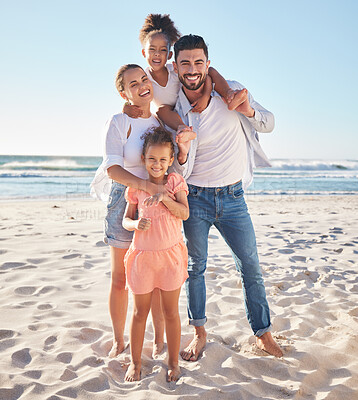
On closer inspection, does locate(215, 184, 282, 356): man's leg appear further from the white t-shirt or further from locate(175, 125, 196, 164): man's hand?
locate(175, 125, 196, 164): man's hand

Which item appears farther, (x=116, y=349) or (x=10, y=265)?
(x=10, y=265)

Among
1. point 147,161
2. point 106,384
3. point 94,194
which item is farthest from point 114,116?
point 106,384

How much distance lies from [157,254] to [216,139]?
95 centimetres

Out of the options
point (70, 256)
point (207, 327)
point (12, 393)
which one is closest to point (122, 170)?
point (12, 393)

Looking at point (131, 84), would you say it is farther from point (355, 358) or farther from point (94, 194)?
point (355, 358)

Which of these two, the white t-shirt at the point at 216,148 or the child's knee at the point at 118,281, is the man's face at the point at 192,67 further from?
the child's knee at the point at 118,281

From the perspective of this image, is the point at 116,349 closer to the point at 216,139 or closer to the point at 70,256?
the point at 216,139

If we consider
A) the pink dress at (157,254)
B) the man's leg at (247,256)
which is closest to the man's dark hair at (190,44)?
the pink dress at (157,254)

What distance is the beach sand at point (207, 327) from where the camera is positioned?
2.22m

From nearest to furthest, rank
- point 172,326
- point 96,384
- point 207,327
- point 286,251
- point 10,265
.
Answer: point 96,384, point 172,326, point 207,327, point 10,265, point 286,251

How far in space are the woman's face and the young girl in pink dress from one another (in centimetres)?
25

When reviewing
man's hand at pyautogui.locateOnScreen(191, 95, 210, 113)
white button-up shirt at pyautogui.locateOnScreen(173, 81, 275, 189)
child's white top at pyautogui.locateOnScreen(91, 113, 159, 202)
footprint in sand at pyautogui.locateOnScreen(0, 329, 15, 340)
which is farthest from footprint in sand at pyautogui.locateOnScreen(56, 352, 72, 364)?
man's hand at pyautogui.locateOnScreen(191, 95, 210, 113)

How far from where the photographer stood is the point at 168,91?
9.01ft

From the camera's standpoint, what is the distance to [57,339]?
9.17ft
